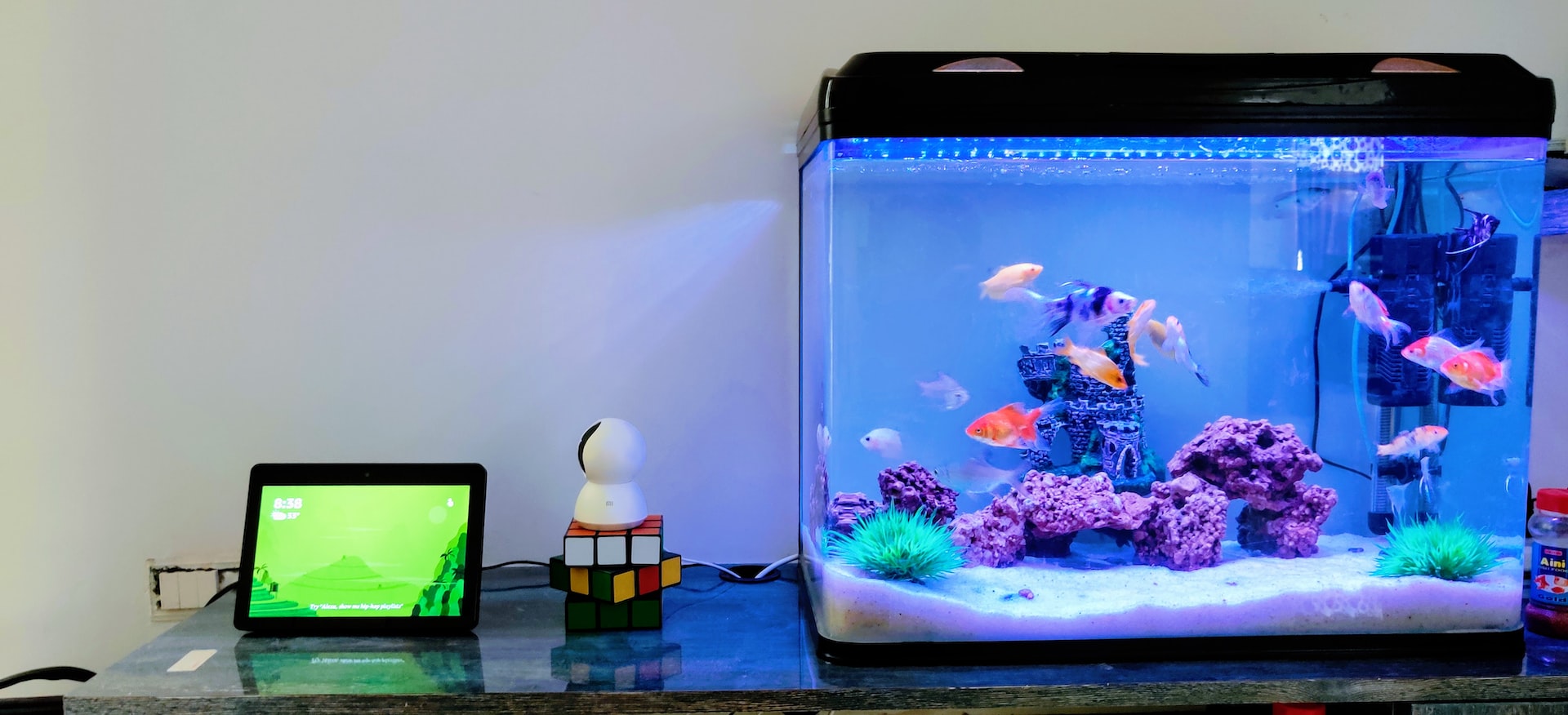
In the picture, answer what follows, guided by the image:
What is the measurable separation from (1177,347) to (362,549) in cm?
120

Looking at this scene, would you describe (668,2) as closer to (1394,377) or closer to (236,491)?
(236,491)

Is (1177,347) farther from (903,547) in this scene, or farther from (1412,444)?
(903,547)

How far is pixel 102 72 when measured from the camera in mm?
1688

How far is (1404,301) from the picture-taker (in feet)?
4.52

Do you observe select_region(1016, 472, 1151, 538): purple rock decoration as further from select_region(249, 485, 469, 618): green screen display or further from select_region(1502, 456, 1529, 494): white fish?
select_region(249, 485, 469, 618): green screen display

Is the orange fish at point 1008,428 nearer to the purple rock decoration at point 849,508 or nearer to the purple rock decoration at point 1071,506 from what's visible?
the purple rock decoration at point 1071,506

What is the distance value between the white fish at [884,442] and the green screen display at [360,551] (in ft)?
2.04

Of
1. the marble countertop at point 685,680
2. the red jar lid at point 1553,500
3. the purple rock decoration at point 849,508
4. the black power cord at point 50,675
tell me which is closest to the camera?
the marble countertop at point 685,680

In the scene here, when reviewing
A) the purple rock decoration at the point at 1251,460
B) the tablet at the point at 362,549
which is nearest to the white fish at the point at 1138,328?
the purple rock decoration at the point at 1251,460

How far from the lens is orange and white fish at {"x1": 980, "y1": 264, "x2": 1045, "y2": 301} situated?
1.33m

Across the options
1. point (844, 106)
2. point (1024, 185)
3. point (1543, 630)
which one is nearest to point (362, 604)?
point (844, 106)

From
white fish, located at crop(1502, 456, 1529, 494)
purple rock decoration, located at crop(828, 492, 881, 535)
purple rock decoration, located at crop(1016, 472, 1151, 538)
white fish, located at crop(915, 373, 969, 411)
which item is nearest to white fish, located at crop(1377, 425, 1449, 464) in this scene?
white fish, located at crop(1502, 456, 1529, 494)

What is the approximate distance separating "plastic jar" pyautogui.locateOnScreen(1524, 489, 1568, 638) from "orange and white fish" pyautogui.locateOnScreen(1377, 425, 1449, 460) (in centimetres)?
24

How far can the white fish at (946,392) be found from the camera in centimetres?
133
